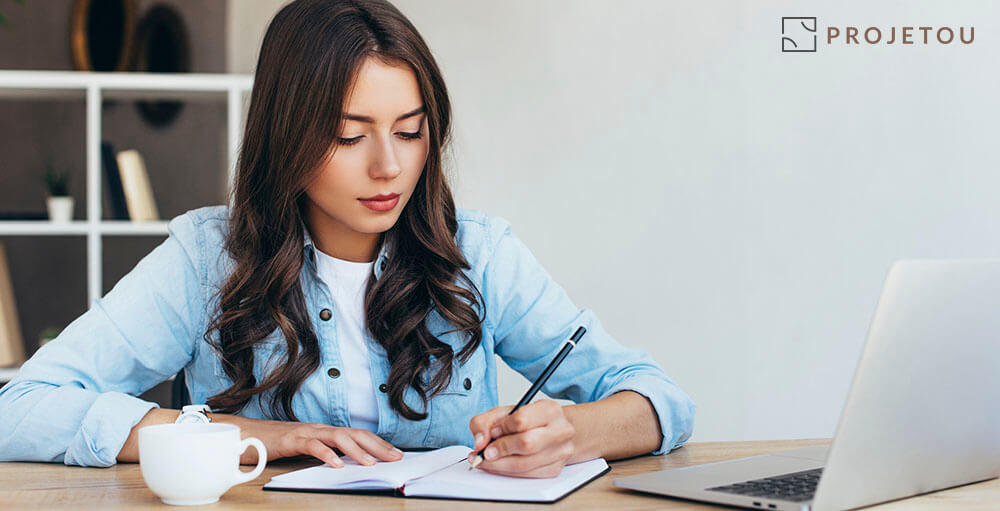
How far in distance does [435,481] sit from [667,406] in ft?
1.34

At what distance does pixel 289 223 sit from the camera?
4.62ft

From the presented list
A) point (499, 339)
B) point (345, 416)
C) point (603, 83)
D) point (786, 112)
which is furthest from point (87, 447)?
point (786, 112)

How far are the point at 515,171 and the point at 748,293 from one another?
69 centimetres

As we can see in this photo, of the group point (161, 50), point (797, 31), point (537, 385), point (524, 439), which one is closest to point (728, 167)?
point (797, 31)

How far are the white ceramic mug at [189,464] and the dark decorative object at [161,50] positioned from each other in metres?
2.88

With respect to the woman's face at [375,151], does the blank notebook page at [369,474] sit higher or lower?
lower

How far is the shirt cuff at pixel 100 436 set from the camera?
1111 millimetres

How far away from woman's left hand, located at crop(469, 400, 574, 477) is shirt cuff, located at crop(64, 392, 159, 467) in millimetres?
448

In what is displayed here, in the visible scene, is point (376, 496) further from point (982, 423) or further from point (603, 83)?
point (603, 83)

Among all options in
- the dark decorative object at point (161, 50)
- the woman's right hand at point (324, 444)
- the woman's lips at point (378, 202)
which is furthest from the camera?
the dark decorative object at point (161, 50)

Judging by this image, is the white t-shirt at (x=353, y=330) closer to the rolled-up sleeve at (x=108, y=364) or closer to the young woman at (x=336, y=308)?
the young woman at (x=336, y=308)

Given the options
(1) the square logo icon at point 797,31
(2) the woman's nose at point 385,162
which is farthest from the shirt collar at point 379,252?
(1) the square logo icon at point 797,31

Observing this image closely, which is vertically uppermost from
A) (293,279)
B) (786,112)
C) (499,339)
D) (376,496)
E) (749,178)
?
(786,112)

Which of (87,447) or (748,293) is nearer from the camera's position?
(87,447)
